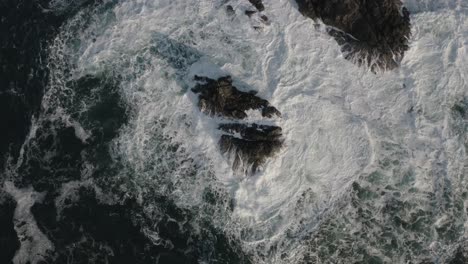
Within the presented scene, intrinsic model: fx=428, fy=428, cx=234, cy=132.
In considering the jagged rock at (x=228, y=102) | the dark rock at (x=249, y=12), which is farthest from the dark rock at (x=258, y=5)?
the jagged rock at (x=228, y=102)

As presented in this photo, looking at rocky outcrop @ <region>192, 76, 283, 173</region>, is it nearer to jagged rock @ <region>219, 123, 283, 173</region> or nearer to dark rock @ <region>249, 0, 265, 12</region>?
jagged rock @ <region>219, 123, 283, 173</region>

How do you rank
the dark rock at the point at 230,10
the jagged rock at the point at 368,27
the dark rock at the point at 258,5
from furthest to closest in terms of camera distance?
the dark rock at the point at 230,10, the dark rock at the point at 258,5, the jagged rock at the point at 368,27

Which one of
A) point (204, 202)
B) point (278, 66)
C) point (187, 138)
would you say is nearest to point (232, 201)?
point (204, 202)

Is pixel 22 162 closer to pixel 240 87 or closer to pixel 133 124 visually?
pixel 133 124

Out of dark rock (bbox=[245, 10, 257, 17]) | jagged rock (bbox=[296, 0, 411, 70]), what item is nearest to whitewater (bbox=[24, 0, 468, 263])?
dark rock (bbox=[245, 10, 257, 17])

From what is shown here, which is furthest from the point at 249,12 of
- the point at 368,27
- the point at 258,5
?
the point at 368,27

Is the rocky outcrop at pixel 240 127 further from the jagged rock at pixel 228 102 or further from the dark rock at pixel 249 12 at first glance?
the dark rock at pixel 249 12
